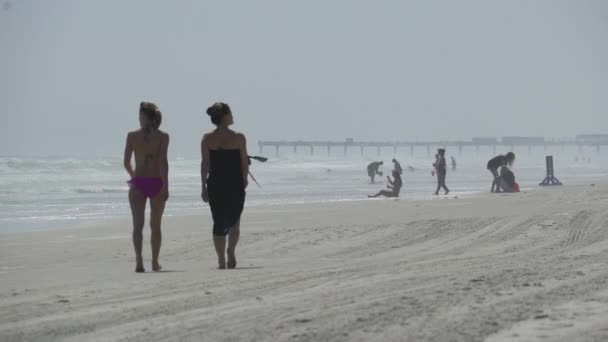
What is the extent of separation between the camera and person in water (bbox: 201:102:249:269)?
316 inches

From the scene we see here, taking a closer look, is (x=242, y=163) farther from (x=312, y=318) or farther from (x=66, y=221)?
(x=66, y=221)

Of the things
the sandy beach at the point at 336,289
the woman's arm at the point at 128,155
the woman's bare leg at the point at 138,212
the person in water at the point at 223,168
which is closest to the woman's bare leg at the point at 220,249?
the person in water at the point at 223,168

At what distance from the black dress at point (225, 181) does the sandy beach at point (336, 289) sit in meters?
0.49

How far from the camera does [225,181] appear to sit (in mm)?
8031

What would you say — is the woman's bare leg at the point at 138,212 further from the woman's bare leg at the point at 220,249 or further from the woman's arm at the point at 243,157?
the woman's arm at the point at 243,157

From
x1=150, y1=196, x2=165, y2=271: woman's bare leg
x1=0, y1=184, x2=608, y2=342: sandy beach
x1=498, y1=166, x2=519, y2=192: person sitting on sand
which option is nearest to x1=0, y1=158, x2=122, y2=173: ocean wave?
x1=498, y1=166, x2=519, y2=192: person sitting on sand

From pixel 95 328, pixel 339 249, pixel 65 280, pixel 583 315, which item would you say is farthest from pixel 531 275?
pixel 339 249

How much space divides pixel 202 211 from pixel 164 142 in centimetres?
1241

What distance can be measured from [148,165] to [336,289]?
257 centimetres

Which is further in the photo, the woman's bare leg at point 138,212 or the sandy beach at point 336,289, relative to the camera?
the woman's bare leg at point 138,212

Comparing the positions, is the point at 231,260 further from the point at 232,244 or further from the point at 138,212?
the point at 138,212

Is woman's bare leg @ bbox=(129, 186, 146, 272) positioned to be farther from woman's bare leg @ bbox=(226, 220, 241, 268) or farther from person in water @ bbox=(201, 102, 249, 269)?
woman's bare leg @ bbox=(226, 220, 241, 268)

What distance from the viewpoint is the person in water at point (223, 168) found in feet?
26.3

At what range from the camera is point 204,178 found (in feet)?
26.4
